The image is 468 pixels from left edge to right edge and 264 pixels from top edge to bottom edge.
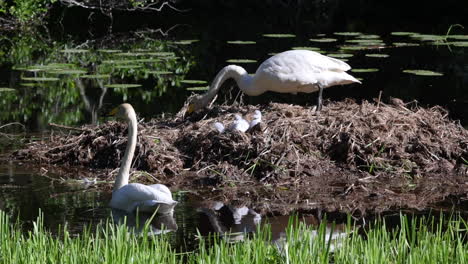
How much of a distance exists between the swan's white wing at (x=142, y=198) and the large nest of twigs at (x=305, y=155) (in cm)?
107

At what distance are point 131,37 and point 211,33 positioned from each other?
3011mm

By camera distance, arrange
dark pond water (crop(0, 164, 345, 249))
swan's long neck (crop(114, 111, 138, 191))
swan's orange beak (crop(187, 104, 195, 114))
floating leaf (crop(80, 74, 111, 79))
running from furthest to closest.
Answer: floating leaf (crop(80, 74, 111, 79)) < swan's orange beak (crop(187, 104, 195, 114)) < swan's long neck (crop(114, 111, 138, 191)) < dark pond water (crop(0, 164, 345, 249))

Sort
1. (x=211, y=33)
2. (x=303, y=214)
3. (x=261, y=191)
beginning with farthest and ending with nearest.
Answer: (x=211, y=33) → (x=261, y=191) → (x=303, y=214)

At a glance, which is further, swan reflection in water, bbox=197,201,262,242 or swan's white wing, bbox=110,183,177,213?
swan's white wing, bbox=110,183,177,213

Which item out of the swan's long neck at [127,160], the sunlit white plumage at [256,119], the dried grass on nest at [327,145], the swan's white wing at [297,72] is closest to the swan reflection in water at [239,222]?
the swan's long neck at [127,160]

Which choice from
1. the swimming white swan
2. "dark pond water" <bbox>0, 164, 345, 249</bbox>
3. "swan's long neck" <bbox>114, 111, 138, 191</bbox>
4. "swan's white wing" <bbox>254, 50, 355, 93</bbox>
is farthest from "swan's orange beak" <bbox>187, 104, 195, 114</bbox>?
"swan's long neck" <bbox>114, 111, 138, 191</bbox>

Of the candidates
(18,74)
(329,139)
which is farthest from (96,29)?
(329,139)

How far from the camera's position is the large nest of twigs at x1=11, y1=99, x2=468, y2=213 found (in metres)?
9.43

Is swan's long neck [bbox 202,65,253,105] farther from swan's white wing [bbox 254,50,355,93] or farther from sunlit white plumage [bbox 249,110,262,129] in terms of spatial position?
sunlit white plumage [bbox 249,110,262,129]

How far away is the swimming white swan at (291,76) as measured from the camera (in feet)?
37.5

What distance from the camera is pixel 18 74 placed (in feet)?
62.8

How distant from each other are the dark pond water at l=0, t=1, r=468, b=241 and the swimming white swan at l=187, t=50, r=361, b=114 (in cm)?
142

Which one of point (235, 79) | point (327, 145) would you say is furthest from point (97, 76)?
point (327, 145)

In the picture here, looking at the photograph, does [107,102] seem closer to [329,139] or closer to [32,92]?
Answer: [32,92]
